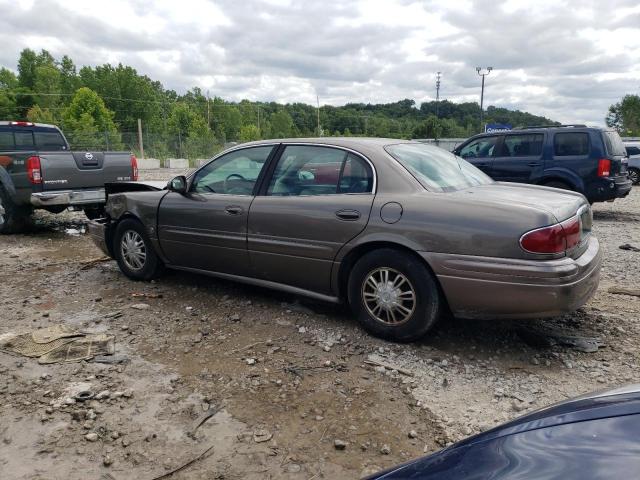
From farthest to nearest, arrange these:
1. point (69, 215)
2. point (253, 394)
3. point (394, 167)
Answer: point (69, 215) → point (394, 167) → point (253, 394)

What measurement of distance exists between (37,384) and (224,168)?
2.39 m

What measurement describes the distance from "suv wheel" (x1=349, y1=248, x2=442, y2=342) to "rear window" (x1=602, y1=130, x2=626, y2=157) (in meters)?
7.56

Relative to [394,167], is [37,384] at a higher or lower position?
lower

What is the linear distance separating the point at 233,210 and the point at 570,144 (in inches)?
298

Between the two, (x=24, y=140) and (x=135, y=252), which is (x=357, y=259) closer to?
(x=135, y=252)

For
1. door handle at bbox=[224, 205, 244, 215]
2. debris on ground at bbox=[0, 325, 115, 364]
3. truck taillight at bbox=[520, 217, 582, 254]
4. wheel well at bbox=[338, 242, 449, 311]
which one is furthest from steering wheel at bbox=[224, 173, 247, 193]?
truck taillight at bbox=[520, 217, 582, 254]

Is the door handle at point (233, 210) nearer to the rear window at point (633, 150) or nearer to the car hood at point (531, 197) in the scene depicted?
the car hood at point (531, 197)

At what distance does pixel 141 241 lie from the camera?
17.7 feet

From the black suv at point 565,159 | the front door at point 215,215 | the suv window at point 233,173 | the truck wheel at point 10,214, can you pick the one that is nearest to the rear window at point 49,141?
the truck wheel at point 10,214

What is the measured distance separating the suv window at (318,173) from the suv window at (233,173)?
226mm

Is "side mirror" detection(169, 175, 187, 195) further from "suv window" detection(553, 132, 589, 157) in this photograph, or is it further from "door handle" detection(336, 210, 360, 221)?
"suv window" detection(553, 132, 589, 157)

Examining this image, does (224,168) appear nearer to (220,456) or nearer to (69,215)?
(220,456)

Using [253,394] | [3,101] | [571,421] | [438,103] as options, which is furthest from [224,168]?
[438,103]

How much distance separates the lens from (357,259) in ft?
13.1
